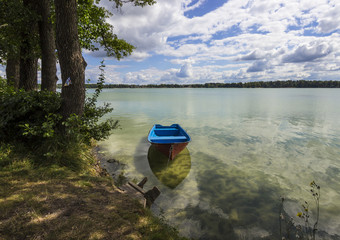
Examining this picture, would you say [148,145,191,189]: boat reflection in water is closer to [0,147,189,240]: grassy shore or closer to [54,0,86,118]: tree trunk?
[0,147,189,240]: grassy shore

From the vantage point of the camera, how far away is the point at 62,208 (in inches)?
144

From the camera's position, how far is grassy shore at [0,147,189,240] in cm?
305

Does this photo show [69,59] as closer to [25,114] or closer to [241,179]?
[25,114]

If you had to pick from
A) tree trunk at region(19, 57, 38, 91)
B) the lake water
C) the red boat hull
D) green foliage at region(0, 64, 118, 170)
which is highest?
tree trunk at region(19, 57, 38, 91)

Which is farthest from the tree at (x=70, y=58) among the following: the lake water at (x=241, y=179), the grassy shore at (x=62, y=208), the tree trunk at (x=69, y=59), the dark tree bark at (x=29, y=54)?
the lake water at (x=241, y=179)

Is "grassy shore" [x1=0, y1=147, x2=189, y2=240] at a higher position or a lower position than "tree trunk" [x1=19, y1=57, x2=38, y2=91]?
lower

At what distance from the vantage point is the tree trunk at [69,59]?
222 inches

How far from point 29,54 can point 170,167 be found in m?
8.57

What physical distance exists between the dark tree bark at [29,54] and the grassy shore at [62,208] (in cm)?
444

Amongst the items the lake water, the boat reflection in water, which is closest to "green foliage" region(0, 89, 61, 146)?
the lake water

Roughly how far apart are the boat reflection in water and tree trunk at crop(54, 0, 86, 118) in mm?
4744

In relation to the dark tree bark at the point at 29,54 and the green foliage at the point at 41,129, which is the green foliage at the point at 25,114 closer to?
the green foliage at the point at 41,129

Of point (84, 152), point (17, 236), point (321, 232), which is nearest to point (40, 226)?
point (17, 236)

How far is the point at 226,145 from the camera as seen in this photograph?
13492mm
